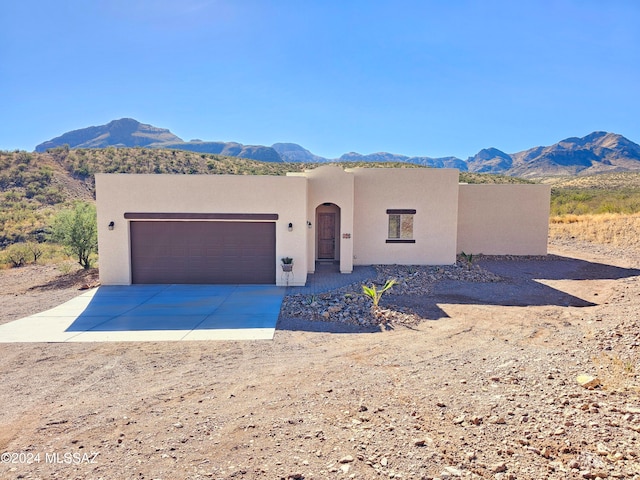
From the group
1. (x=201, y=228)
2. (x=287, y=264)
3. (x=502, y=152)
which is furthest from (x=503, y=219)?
(x=502, y=152)

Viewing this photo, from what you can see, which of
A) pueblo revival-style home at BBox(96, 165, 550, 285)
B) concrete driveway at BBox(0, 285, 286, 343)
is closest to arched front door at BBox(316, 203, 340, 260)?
pueblo revival-style home at BBox(96, 165, 550, 285)

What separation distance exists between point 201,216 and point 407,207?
832cm

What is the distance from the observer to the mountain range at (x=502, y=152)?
122625 millimetres

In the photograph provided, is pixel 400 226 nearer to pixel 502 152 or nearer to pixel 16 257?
pixel 16 257

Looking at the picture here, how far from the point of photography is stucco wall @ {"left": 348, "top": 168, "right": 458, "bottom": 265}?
55.6 ft

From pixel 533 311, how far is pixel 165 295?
1049 centimetres

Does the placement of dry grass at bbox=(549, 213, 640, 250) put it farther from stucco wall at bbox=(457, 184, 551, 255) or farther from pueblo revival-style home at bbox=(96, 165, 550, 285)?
pueblo revival-style home at bbox=(96, 165, 550, 285)

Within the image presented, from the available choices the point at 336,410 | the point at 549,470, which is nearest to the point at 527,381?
the point at 549,470

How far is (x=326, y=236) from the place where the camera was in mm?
18031

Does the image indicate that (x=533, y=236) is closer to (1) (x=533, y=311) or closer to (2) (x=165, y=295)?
(1) (x=533, y=311)

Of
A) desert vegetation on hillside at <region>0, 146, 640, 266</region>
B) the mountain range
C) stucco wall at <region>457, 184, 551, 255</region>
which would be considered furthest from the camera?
the mountain range

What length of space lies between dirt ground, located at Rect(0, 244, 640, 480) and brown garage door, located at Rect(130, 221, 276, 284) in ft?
15.3

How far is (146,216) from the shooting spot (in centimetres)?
1360

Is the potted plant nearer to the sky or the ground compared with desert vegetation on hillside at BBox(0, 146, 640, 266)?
nearer to the ground
